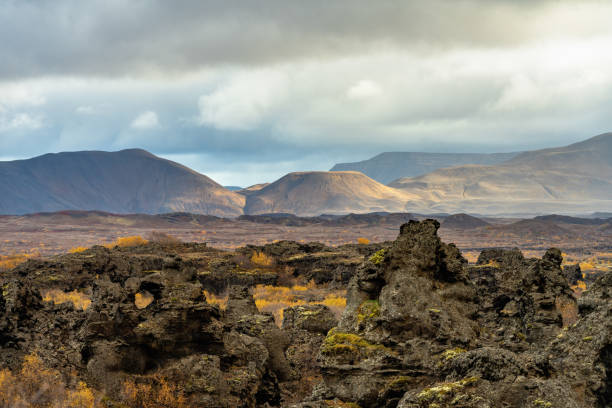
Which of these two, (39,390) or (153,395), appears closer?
(39,390)

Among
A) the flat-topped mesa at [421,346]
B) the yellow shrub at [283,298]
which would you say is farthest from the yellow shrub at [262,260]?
the flat-topped mesa at [421,346]

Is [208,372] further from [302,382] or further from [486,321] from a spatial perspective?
[486,321]

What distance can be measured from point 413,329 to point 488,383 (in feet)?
8.99

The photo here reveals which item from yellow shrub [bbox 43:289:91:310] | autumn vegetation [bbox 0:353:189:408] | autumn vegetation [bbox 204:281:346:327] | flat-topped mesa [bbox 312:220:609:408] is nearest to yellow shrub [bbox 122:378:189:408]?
autumn vegetation [bbox 0:353:189:408]

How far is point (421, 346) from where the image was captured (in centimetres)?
852

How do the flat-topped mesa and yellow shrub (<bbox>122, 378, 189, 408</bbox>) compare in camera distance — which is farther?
yellow shrub (<bbox>122, 378, 189, 408</bbox>)

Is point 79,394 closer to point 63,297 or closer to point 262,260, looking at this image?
point 63,297

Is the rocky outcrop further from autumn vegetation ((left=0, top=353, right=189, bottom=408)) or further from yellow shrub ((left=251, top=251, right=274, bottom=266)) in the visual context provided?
yellow shrub ((left=251, top=251, right=274, bottom=266))

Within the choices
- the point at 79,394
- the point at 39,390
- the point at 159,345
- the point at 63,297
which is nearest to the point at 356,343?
the point at 159,345

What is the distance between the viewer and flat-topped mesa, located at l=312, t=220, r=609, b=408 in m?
6.11

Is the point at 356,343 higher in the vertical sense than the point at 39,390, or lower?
higher

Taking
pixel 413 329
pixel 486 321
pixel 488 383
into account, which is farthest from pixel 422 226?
pixel 486 321

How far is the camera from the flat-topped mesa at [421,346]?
20.1ft

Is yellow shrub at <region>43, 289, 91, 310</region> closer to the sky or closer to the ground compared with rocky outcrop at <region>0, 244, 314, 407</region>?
closer to the ground
